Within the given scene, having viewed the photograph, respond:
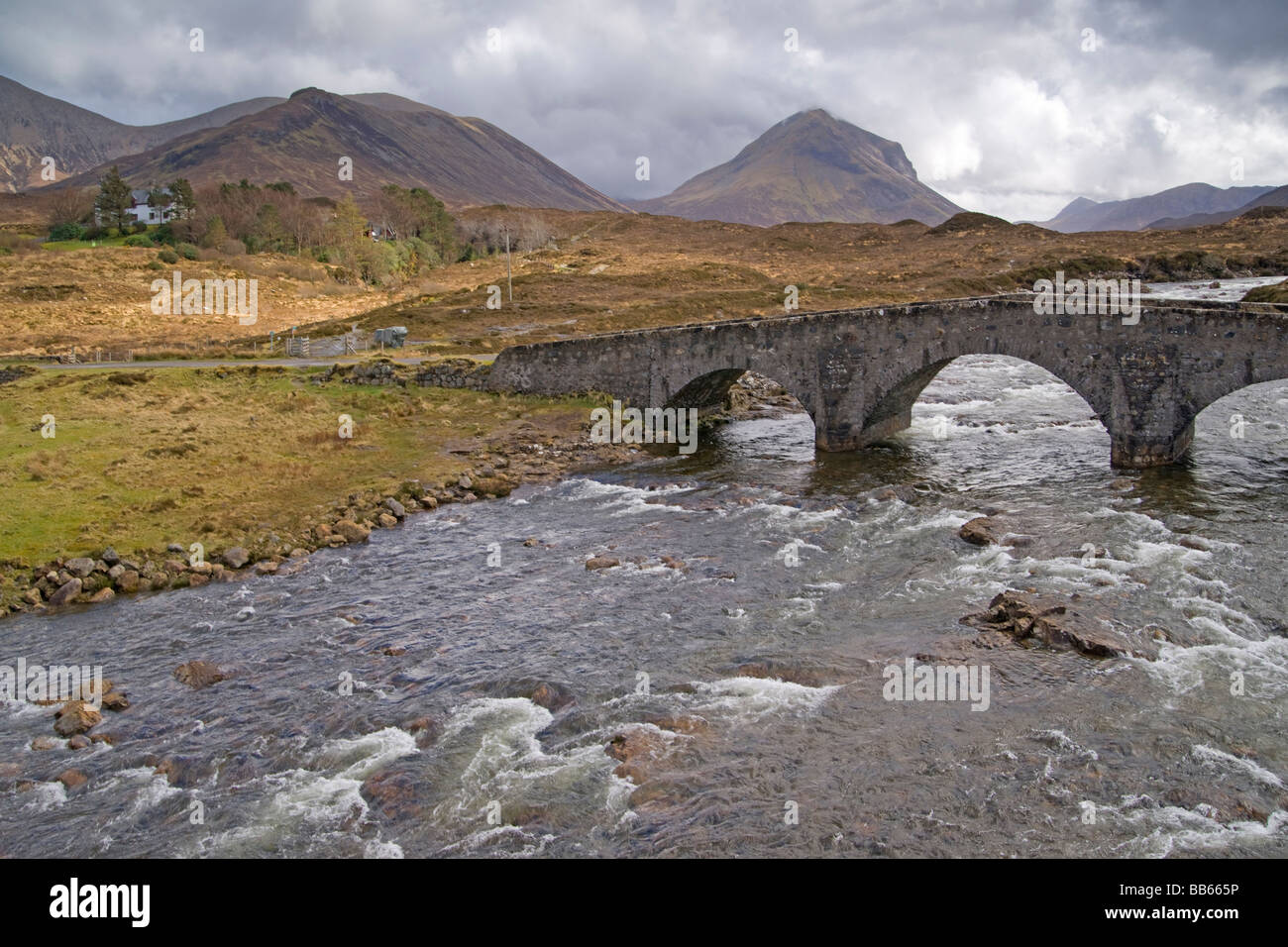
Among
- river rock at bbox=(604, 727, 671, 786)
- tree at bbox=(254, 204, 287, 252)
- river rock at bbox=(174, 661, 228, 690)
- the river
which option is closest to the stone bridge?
the river

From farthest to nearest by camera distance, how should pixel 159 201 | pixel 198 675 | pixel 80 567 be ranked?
pixel 159 201, pixel 80 567, pixel 198 675

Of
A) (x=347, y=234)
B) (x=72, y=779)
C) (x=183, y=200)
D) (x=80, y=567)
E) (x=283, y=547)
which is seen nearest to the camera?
(x=72, y=779)

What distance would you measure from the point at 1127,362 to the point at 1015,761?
17871 mm

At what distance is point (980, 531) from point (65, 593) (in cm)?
2207

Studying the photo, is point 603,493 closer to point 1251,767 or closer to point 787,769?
point 787,769

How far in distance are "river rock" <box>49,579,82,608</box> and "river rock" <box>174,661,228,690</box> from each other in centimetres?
563

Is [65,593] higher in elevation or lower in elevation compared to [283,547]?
lower

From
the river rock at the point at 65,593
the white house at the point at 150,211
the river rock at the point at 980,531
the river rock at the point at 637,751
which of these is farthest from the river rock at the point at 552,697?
the white house at the point at 150,211

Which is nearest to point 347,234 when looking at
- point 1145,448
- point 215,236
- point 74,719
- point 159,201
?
point 215,236

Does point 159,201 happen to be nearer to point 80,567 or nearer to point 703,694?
point 80,567

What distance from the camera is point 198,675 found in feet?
59.6

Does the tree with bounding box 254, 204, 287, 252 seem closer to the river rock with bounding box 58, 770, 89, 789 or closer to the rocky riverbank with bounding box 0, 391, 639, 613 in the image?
the rocky riverbank with bounding box 0, 391, 639, 613

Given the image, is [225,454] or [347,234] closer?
[225,454]

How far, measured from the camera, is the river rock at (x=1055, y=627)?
17328 millimetres
